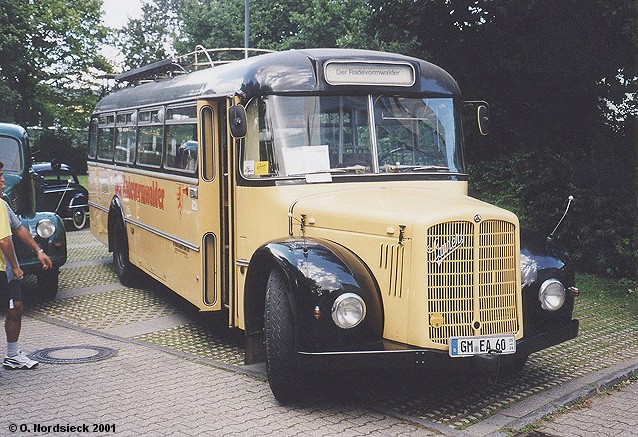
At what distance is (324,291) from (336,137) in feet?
5.72

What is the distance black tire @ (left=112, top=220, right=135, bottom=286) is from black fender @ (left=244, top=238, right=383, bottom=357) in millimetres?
5986

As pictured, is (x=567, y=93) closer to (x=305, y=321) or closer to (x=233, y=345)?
(x=233, y=345)

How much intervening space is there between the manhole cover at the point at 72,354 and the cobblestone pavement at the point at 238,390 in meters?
0.05

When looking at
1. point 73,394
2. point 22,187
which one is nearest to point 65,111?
point 22,187

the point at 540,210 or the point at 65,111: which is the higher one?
the point at 65,111

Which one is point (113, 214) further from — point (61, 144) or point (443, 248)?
point (61, 144)

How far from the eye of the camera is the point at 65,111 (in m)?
38.9

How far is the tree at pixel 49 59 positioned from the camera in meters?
34.8

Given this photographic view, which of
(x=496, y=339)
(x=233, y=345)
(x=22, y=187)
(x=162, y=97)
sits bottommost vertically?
(x=233, y=345)

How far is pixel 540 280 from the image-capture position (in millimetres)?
6512

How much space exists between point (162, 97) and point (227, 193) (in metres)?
2.46

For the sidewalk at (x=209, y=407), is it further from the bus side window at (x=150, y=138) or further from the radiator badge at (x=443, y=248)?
the bus side window at (x=150, y=138)

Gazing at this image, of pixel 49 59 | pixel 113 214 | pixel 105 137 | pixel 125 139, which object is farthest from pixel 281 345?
pixel 49 59

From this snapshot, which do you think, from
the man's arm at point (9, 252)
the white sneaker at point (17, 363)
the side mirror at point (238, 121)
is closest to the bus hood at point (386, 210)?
the side mirror at point (238, 121)
